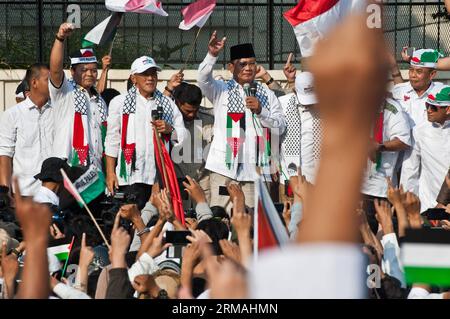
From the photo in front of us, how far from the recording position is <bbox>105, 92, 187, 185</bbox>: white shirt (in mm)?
10602

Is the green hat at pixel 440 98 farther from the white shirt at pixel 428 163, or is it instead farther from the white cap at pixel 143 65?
the white cap at pixel 143 65

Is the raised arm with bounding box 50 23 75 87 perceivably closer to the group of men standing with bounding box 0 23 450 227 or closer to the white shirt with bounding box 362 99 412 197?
the group of men standing with bounding box 0 23 450 227

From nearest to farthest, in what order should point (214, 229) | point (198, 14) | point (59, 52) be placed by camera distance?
point (214, 229) → point (59, 52) → point (198, 14)

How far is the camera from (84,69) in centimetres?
1095

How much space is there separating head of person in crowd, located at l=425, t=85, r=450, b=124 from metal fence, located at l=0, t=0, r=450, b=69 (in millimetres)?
2354

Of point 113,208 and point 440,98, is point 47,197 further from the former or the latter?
point 440,98

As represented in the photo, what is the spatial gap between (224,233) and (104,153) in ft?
13.6

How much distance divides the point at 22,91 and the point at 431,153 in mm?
4219

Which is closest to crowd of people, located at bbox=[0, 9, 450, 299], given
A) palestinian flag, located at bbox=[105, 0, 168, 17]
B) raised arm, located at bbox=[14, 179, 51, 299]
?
palestinian flag, located at bbox=[105, 0, 168, 17]

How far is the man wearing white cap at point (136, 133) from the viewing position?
10594 mm

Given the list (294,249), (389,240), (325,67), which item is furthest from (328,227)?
(389,240)

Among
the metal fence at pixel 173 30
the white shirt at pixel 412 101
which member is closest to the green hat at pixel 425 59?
the white shirt at pixel 412 101

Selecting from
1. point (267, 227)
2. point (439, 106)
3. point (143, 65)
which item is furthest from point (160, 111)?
point (267, 227)

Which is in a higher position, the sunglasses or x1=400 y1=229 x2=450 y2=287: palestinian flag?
the sunglasses
